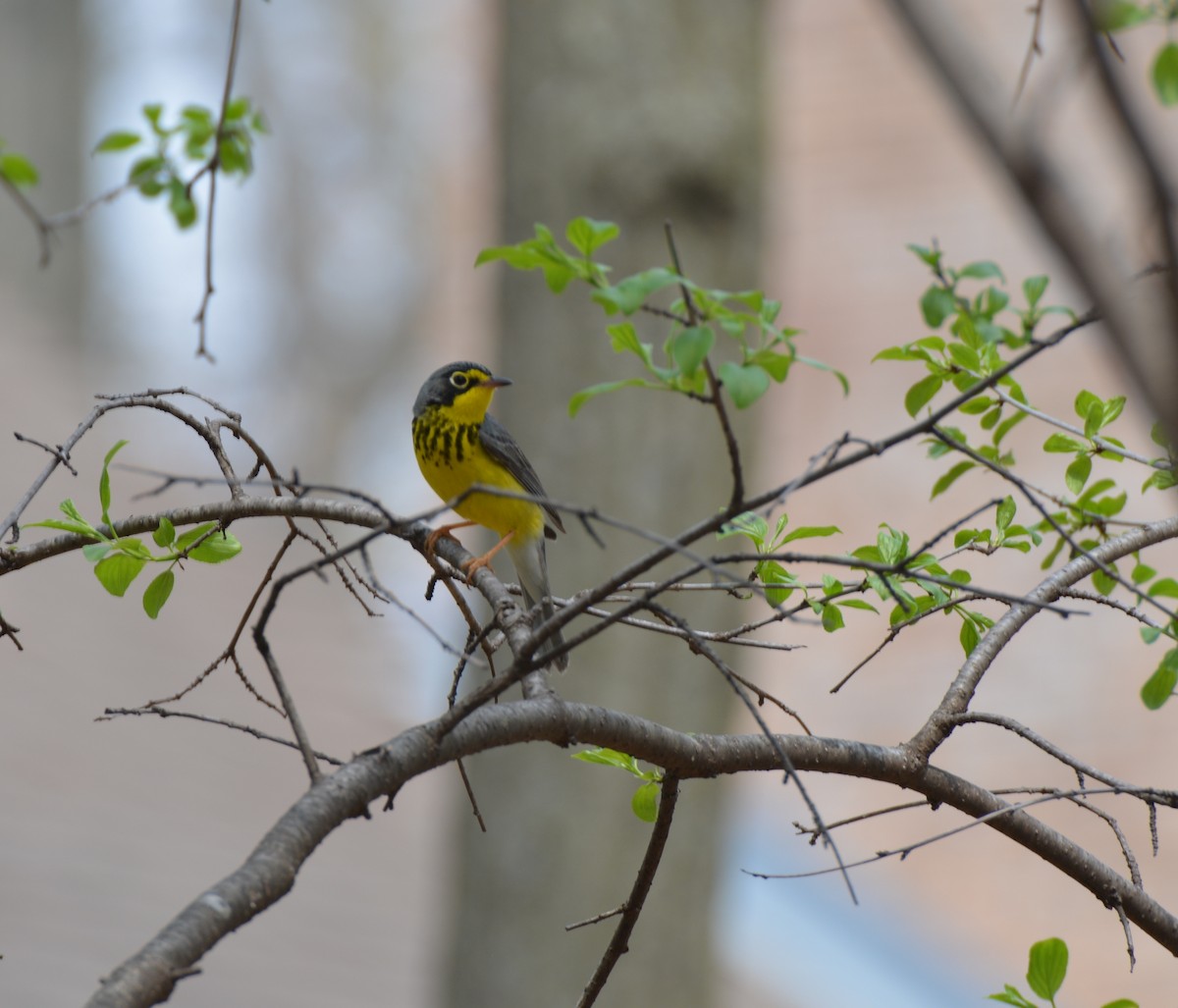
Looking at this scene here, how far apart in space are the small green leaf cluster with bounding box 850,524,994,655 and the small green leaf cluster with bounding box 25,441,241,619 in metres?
0.91

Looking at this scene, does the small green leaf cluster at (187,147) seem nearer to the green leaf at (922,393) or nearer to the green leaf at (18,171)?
the green leaf at (18,171)

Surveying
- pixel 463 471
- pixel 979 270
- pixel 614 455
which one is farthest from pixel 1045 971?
pixel 614 455

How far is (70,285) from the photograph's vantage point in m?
17.5

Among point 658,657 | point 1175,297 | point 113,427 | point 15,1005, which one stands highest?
point 113,427

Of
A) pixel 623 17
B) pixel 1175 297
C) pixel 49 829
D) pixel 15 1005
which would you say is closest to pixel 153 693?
pixel 49 829

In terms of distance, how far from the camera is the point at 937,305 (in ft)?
8.39

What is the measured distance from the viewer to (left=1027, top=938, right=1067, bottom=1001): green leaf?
71.1 inches

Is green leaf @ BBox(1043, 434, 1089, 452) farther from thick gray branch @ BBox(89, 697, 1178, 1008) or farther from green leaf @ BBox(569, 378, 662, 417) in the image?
green leaf @ BBox(569, 378, 662, 417)

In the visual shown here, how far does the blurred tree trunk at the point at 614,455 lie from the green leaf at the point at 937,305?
277cm

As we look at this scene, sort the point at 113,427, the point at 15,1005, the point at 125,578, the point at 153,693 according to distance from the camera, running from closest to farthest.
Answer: the point at 125,578 → the point at 15,1005 → the point at 153,693 → the point at 113,427

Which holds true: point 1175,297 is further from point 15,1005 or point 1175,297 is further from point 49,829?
point 49,829

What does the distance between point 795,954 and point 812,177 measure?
33.6 ft

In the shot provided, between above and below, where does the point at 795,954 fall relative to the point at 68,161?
below

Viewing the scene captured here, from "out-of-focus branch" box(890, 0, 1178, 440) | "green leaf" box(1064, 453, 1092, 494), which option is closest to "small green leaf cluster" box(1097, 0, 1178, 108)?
"green leaf" box(1064, 453, 1092, 494)
